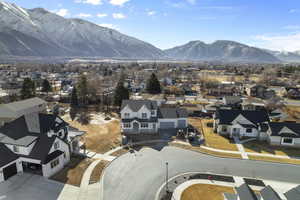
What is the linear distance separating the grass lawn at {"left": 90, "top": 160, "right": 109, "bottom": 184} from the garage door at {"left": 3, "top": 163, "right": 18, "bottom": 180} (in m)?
11.2

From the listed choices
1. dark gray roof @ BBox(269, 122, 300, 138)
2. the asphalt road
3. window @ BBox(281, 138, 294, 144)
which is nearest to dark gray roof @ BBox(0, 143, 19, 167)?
the asphalt road

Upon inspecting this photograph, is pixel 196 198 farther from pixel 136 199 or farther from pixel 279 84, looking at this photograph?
pixel 279 84

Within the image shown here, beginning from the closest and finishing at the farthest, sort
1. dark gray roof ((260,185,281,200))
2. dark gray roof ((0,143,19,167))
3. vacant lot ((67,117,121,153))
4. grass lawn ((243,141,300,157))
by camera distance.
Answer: dark gray roof ((260,185,281,200)) → dark gray roof ((0,143,19,167)) → grass lawn ((243,141,300,157)) → vacant lot ((67,117,121,153))

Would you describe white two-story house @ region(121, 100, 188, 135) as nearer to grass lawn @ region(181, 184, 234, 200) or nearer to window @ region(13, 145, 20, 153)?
grass lawn @ region(181, 184, 234, 200)

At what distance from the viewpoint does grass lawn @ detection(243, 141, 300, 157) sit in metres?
33.6

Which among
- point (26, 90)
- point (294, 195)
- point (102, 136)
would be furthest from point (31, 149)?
point (26, 90)

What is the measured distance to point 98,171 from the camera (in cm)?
2753

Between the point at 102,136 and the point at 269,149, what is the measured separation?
111 ft

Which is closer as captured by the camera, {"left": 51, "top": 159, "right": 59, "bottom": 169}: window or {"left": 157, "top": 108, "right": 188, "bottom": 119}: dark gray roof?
{"left": 51, "top": 159, "right": 59, "bottom": 169}: window

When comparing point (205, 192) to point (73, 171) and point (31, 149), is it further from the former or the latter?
point (31, 149)

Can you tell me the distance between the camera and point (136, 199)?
22.0m

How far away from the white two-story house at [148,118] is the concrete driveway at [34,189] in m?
19.6

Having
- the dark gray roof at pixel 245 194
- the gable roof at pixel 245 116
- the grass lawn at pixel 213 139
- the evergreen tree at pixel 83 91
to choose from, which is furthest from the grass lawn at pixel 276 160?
the evergreen tree at pixel 83 91

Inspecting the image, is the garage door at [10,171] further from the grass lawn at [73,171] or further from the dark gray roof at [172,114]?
the dark gray roof at [172,114]
